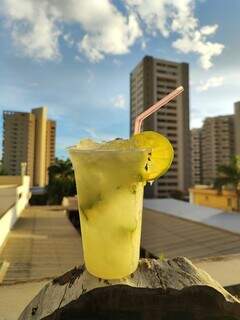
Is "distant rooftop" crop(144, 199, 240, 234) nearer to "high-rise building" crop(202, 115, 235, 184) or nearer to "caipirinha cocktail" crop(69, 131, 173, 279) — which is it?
"caipirinha cocktail" crop(69, 131, 173, 279)

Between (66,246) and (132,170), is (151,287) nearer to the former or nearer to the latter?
(132,170)

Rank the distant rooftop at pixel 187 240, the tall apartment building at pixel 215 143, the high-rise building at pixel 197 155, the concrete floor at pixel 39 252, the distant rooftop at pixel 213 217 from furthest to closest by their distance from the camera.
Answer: the high-rise building at pixel 197 155
the tall apartment building at pixel 215 143
the distant rooftop at pixel 213 217
the distant rooftop at pixel 187 240
the concrete floor at pixel 39 252

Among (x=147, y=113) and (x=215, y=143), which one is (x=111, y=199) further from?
(x=215, y=143)

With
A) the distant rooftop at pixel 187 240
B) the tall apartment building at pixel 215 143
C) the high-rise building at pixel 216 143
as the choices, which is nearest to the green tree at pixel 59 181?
the distant rooftop at pixel 187 240

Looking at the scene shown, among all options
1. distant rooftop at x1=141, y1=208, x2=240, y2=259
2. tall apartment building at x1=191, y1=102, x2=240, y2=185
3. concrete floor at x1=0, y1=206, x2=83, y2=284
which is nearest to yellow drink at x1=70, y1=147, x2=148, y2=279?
concrete floor at x1=0, y1=206, x2=83, y2=284

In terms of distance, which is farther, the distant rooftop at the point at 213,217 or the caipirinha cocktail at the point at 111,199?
the distant rooftop at the point at 213,217

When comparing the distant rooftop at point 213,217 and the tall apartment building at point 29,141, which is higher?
the tall apartment building at point 29,141

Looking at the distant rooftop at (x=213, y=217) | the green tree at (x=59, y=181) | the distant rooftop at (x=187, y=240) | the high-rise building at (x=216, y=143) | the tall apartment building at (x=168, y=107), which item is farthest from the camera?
the high-rise building at (x=216, y=143)

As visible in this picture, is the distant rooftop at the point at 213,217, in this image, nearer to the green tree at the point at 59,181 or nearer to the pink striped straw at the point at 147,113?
the pink striped straw at the point at 147,113

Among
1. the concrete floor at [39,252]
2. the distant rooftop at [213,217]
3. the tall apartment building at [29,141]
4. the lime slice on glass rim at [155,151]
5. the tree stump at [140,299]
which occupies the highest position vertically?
the tall apartment building at [29,141]
